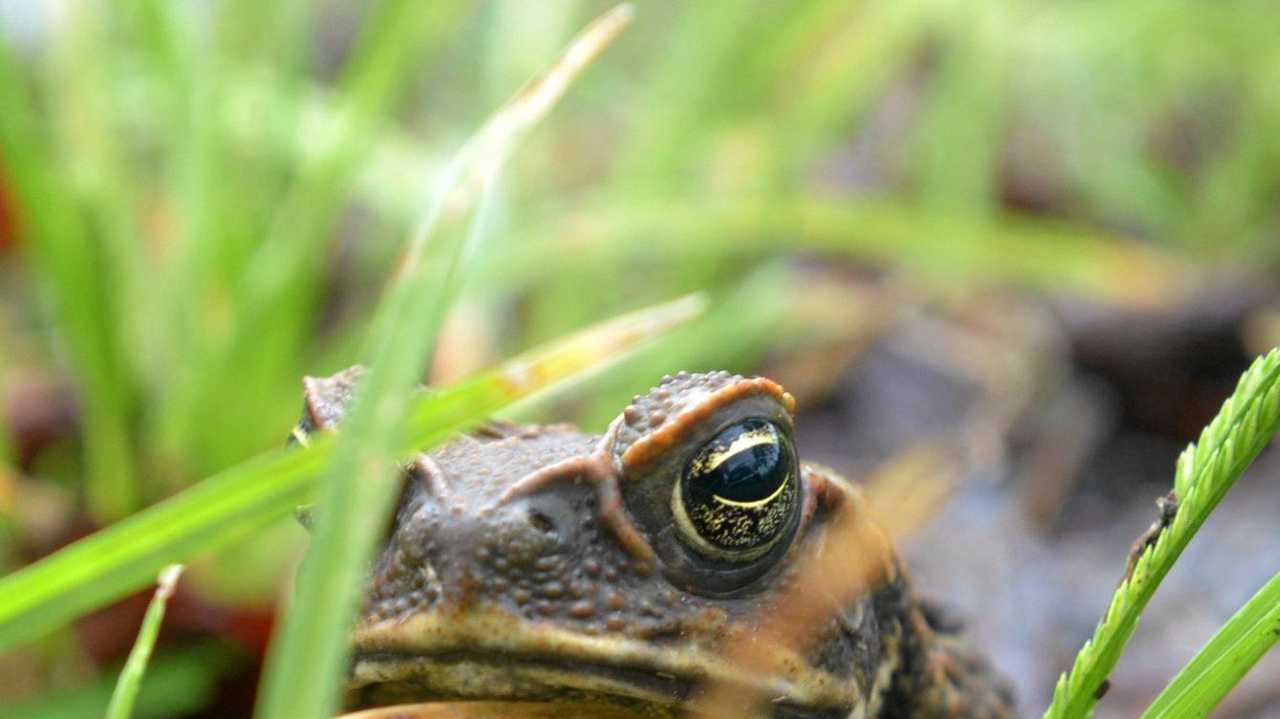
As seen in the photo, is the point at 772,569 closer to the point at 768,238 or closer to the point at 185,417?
the point at 185,417

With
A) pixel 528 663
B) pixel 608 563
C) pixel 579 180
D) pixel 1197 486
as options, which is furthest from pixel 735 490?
pixel 579 180

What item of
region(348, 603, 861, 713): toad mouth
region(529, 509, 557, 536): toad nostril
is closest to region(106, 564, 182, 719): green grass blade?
region(348, 603, 861, 713): toad mouth

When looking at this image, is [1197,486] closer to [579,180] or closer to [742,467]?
[742,467]

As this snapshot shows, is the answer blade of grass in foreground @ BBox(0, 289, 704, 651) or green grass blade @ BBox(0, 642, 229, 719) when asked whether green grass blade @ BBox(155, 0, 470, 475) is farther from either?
blade of grass in foreground @ BBox(0, 289, 704, 651)

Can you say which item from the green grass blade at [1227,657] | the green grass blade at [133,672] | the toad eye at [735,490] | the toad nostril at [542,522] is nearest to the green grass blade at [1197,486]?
the green grass blade at [1227,657]

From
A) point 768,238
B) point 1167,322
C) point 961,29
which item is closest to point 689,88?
point 768,238

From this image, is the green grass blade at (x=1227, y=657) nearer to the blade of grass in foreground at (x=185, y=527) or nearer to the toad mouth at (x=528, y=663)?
the toad mouth at (x=528, y=663)
